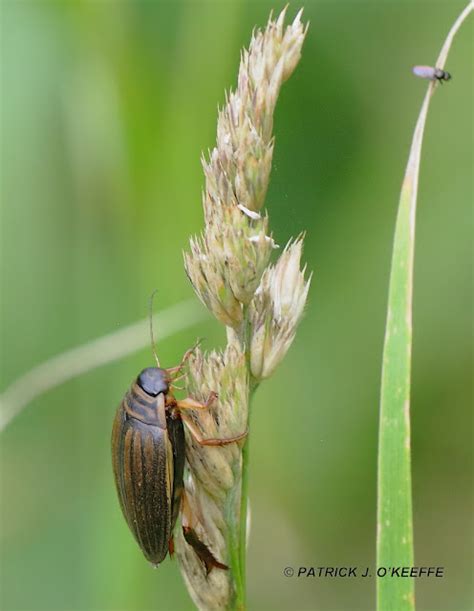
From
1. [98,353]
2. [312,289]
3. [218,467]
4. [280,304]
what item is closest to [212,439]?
[218,467]

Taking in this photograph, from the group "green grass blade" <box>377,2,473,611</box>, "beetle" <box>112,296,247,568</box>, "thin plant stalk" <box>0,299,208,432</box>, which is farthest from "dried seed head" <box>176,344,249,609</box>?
"thin plant stalk" <box>0,299,208,432</box>

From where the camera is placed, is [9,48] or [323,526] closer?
[323,526]

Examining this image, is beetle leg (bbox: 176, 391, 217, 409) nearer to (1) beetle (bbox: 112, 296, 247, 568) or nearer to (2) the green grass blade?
(1) beetle (bbox: 112, 296, 247, 568)

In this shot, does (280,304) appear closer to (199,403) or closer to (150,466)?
(199,403)

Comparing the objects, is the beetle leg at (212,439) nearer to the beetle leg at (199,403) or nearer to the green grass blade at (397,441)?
the beetle leg at (199,403)

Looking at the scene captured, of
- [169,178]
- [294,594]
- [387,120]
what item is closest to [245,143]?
[169,178]

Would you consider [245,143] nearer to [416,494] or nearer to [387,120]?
[387,120]

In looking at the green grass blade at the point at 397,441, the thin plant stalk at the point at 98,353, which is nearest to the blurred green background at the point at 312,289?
the thin plant stalk at the point at 98,353
